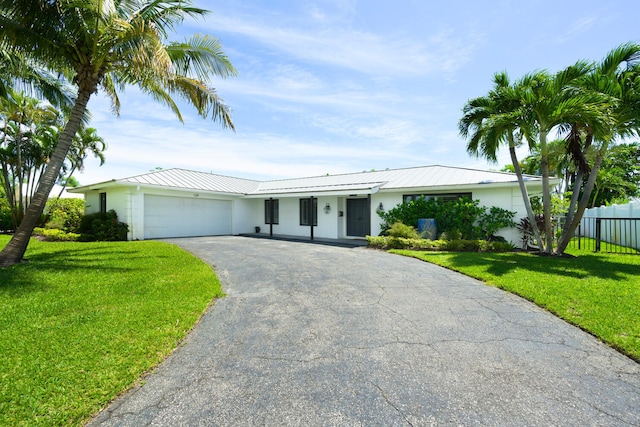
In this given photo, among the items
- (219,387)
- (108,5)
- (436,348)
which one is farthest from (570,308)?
(108,5)

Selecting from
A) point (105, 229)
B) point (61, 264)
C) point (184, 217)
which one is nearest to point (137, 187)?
point (105, 229)

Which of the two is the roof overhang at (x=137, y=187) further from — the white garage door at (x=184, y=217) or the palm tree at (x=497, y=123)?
the palm tree at (x=497, y=123)

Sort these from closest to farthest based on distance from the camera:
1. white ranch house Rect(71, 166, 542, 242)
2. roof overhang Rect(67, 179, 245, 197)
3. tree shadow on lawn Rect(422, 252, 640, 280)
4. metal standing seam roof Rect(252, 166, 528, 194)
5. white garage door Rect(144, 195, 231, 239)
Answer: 1. tree shadow on lawn Rect(422, 252, 640, 280)
2. metal standing seam roof Rect(252, 166, 528, 194)
3. white ranch house Rect(71, 166, 542, 242)
4. roof overhang Rect(67, 179, 245, 197)
5. white garage door Rect(144, 195, 231, 239)

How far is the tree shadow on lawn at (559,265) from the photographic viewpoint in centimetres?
699

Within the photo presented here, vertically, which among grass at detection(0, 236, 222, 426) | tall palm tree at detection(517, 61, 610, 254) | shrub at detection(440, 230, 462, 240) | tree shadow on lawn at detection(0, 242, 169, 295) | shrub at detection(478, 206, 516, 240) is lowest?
grass at detection(0, 236, 222, 426)

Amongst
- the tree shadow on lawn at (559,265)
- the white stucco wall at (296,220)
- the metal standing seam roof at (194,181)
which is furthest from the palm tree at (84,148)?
the tree shadow on lawn at (559,265)

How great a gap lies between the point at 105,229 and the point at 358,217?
40.0 feet

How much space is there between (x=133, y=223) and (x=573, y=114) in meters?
17.5

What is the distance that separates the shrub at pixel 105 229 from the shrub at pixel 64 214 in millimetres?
1744

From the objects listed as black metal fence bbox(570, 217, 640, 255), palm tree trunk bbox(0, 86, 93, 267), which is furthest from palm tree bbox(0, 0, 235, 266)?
black metal fence bbox(570, 217, 640, 255)

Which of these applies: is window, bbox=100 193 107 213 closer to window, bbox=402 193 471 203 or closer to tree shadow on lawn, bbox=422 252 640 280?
window, bbox=402 193 471 203

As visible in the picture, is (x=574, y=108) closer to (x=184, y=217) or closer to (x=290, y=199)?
→ (x=290, y=199)

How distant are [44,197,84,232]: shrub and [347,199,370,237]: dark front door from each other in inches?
552

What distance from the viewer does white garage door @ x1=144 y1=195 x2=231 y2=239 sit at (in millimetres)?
15484
